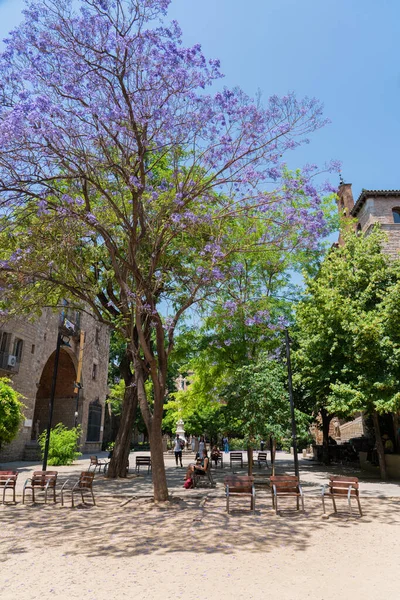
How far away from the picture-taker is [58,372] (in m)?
32.8

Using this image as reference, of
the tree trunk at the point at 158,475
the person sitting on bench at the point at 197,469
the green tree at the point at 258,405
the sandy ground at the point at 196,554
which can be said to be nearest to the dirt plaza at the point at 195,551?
the sandy ground at the point at 196,554

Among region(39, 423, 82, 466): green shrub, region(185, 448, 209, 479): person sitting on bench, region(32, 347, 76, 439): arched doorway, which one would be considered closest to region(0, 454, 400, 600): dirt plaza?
region(185, 448, 209, 479): person sitting on bench

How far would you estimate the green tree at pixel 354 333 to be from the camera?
15.4m

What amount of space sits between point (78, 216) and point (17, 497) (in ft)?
26.5

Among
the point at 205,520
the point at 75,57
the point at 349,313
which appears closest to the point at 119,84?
the point at 75,57

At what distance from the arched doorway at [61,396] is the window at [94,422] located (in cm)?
242

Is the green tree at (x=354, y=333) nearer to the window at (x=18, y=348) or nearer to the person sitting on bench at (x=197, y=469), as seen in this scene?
the person sitting on bench at (x=197, y=469)

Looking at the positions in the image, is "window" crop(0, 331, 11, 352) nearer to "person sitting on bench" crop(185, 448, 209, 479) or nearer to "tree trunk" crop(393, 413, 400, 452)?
"person sitting on bench" crop(185, 448, 209, 479)

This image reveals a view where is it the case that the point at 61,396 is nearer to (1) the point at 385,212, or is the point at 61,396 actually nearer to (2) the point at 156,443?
(2) the point at 156,443

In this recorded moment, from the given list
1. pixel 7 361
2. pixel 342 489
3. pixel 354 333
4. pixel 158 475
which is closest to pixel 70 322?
pixel 7 361

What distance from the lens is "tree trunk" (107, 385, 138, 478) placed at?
54.9ft

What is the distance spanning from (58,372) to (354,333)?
78.2 feet

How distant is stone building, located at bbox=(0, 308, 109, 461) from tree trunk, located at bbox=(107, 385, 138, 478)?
29.9ft

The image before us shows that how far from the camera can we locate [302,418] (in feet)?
49.2
